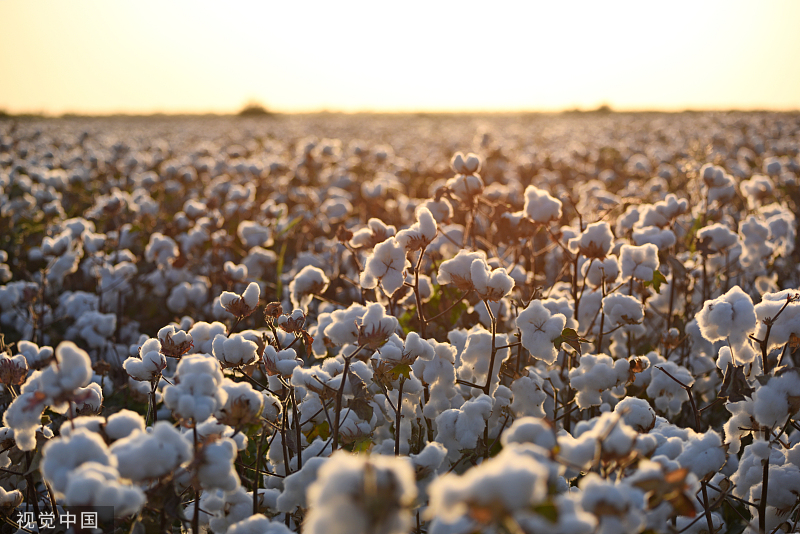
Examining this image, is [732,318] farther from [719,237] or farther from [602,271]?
[719,237]

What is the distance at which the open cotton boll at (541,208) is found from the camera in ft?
8.95

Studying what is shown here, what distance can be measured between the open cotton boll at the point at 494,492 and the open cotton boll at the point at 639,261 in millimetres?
1972

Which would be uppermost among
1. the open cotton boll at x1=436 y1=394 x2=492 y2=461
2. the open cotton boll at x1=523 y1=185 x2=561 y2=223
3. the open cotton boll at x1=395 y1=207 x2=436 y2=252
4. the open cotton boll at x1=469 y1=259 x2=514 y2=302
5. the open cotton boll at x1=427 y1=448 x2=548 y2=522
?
the open cotton boll at x1=523 y1=185 x2=561 y2=223

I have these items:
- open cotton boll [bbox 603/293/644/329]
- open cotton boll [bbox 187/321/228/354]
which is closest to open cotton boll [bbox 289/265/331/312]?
open cotton boll [bbox 187/321/228/354]

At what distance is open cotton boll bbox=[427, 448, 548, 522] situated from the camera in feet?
2.39

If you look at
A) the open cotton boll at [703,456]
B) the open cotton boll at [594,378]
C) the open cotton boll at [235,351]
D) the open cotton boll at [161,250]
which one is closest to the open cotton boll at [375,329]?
the open cotton boll at [235,351]

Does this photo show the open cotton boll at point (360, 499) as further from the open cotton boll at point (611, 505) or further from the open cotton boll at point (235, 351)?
the open cotton boll at point (235, 351)

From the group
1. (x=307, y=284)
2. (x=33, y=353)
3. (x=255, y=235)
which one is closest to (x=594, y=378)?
(x=307, y=284)

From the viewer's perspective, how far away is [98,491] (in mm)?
949

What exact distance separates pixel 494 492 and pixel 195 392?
753 mm

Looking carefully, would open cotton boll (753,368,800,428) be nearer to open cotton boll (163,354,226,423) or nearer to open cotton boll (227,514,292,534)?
open cotton boll (227,514,292,534)

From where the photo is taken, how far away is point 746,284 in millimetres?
4309

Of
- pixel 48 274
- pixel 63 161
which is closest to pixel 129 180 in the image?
pixel 63 161

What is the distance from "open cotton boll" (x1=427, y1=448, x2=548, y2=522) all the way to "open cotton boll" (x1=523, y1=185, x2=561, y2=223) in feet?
6.86
